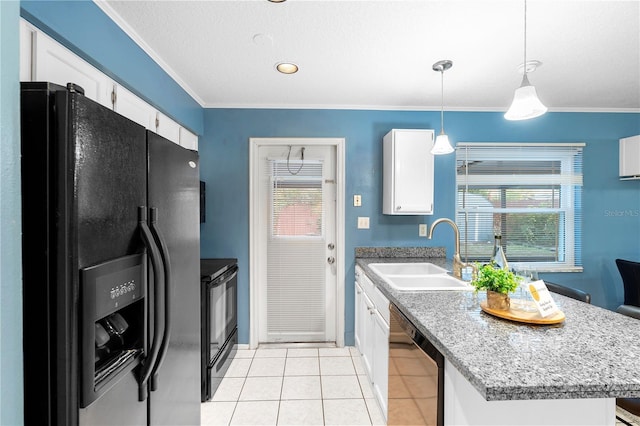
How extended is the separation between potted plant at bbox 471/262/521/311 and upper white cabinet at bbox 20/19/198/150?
1.93 meters

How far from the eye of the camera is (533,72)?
2.25m

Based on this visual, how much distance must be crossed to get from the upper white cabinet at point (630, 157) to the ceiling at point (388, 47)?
0.39 meters

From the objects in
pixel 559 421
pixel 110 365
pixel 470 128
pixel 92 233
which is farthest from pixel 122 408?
pixel 470 128

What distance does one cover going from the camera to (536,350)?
987 mm

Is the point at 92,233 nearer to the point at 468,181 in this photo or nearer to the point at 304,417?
the point at 304,417

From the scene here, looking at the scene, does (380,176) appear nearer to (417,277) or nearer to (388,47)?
(417,277)

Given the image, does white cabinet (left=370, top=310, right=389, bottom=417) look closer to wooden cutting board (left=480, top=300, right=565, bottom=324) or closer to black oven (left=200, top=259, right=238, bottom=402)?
wooden cutting board (left=480, top=300, right=565, bottom=324)

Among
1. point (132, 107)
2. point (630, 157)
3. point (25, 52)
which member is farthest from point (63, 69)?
point (630, 157)

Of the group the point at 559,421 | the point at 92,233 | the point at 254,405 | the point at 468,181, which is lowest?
the point at 254,405

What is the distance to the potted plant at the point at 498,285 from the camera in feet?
4.17

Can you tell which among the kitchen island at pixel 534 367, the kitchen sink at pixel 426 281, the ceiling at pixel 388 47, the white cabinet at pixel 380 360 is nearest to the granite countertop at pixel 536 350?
the kitchen island at pixel 534 367

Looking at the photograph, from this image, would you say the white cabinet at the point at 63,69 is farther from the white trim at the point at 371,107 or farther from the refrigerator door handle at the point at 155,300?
the white trim at the point at 371,107

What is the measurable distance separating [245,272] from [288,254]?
17.4 inches

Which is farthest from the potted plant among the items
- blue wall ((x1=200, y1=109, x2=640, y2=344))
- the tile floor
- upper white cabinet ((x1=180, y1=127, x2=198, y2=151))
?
upper white cabinet ((x1=180, y1=127, x2=198, y2=151))
